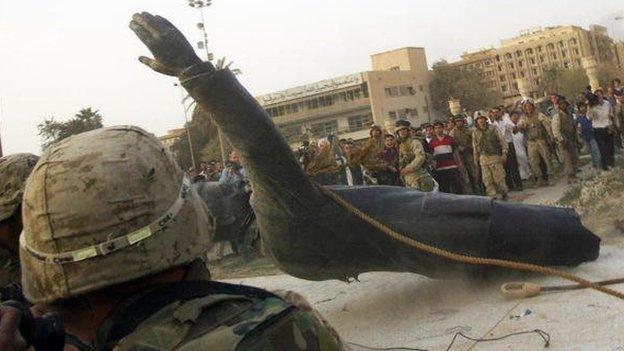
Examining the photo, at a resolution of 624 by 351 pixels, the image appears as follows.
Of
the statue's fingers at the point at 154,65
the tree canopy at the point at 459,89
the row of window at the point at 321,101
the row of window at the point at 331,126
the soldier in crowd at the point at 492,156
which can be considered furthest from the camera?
the tree canopy at the point at 459,89

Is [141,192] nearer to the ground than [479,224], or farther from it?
farther from it

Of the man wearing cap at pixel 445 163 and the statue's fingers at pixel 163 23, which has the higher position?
the statue's fingers at pixel 163 23

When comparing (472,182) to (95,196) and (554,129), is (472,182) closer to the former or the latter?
(554,129)

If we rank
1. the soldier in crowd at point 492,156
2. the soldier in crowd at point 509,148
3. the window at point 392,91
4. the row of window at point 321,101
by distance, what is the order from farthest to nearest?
1. the window at point 392,91
2. the row of window at point 321,101
3. the soldier in crowd at point 509,148
4. the soldier in crowd at point 492,156

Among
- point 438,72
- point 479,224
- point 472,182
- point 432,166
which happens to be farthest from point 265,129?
point 438,72

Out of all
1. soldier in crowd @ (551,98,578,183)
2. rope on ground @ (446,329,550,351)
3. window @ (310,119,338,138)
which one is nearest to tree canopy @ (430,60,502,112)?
window @ (310,119,338,138)

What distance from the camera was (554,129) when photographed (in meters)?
10.1

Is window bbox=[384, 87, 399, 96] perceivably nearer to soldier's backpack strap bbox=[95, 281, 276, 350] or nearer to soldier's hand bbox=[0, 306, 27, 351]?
soldier's backpack strap bbox=[95, 281, 276, 350]

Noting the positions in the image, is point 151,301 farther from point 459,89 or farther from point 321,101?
point 459,89

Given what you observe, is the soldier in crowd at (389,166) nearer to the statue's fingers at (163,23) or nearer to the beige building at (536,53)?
the statue's fingers at (163,23)

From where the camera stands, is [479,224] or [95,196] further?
[479,224]

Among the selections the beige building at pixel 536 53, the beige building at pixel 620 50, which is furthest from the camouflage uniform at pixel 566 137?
the beige building at pixel 620 50

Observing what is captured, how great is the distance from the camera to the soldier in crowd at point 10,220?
2473 millimetres

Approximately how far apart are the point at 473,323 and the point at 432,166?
18.1 feet
